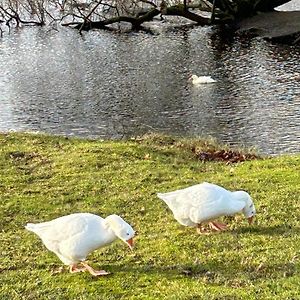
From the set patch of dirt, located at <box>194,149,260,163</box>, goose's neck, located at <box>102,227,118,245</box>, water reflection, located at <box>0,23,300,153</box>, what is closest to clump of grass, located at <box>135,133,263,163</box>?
patch of dirt, located at <box>194,149,260,163</box>

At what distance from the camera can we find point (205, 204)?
8555 mm

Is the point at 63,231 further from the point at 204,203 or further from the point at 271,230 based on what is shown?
the point at 271,230

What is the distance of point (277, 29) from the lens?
44781 mm

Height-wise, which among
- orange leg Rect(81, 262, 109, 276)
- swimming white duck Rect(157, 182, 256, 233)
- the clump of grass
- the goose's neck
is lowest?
the clump of grass

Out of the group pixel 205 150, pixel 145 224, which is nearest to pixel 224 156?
pixel 205 150

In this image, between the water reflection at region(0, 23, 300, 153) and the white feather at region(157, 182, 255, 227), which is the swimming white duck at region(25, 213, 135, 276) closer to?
the white feather at region(157, 182, 255, 227)

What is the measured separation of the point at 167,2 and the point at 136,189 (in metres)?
40.9

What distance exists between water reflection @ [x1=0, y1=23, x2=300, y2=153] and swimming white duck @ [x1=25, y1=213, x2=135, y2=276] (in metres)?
13.2

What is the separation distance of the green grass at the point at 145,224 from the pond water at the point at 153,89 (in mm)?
6423

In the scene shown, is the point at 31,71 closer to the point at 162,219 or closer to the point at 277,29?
the point at 277,29

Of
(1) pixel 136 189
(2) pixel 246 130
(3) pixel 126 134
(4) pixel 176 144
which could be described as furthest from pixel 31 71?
(1) pixel 136 189

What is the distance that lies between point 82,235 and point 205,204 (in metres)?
1.99

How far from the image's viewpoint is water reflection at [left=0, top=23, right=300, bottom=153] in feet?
76.8

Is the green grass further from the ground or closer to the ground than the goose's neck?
closer to the ground
